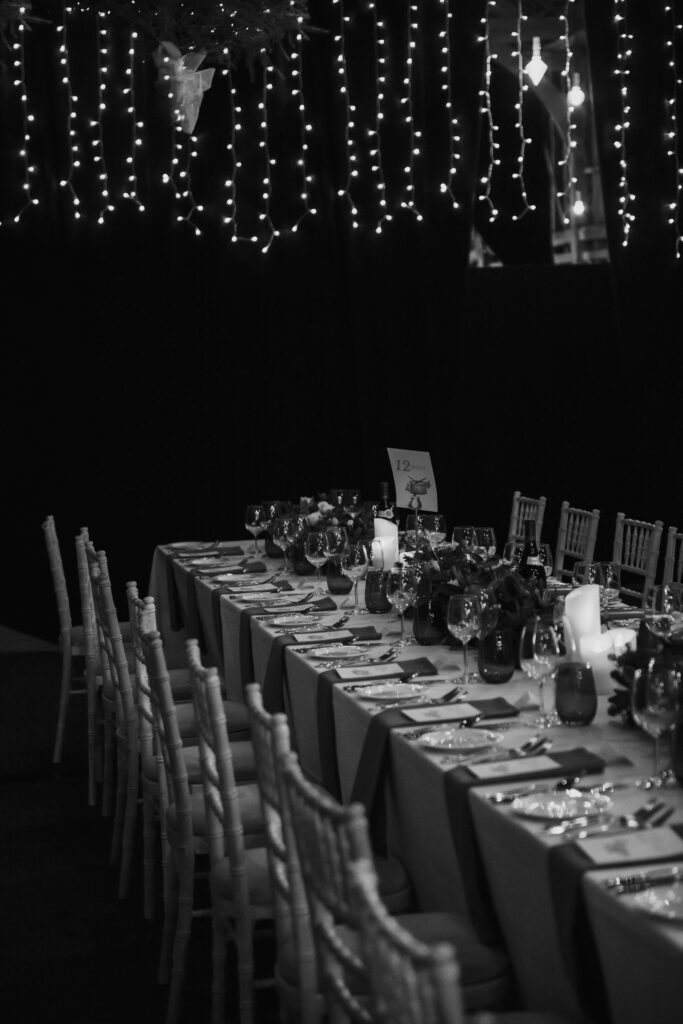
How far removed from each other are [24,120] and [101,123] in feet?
1.39

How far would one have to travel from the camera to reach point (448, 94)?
698 cm

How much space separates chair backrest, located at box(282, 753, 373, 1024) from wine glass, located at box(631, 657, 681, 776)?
2.30 feet

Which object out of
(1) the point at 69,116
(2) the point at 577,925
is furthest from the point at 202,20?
(2) the point at 577,925

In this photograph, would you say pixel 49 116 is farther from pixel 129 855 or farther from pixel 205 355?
pixel 129 855

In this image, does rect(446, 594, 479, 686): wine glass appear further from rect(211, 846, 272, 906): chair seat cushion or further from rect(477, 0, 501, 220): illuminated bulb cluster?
rect(477, 0, 501, 220): illuminated bulb cluster

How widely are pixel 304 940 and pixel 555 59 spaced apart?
748cm

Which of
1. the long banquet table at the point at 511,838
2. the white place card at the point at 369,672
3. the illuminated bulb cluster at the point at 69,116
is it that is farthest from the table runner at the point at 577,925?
the illuminated bulb cluster at the point at 69,116

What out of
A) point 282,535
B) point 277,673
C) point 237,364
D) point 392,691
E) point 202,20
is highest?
point 202,20

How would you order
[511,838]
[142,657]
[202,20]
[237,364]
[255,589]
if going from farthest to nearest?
[237,364], [202,20], [255,589], [142,657], [511,838]

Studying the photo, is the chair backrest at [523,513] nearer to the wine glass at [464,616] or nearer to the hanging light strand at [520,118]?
the hanging light strand at [520,118]

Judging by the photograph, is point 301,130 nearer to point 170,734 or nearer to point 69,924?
point 69,924

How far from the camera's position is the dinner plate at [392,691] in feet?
9.31

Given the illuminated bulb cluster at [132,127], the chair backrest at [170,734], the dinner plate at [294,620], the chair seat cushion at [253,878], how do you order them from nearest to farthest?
the chair seat cushion at [253,878] < the chair backrest at [170,734] < the dinner plate at [294,620] < the illuminated bulb cluster at [132,127]

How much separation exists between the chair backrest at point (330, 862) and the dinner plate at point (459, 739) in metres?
0.65
